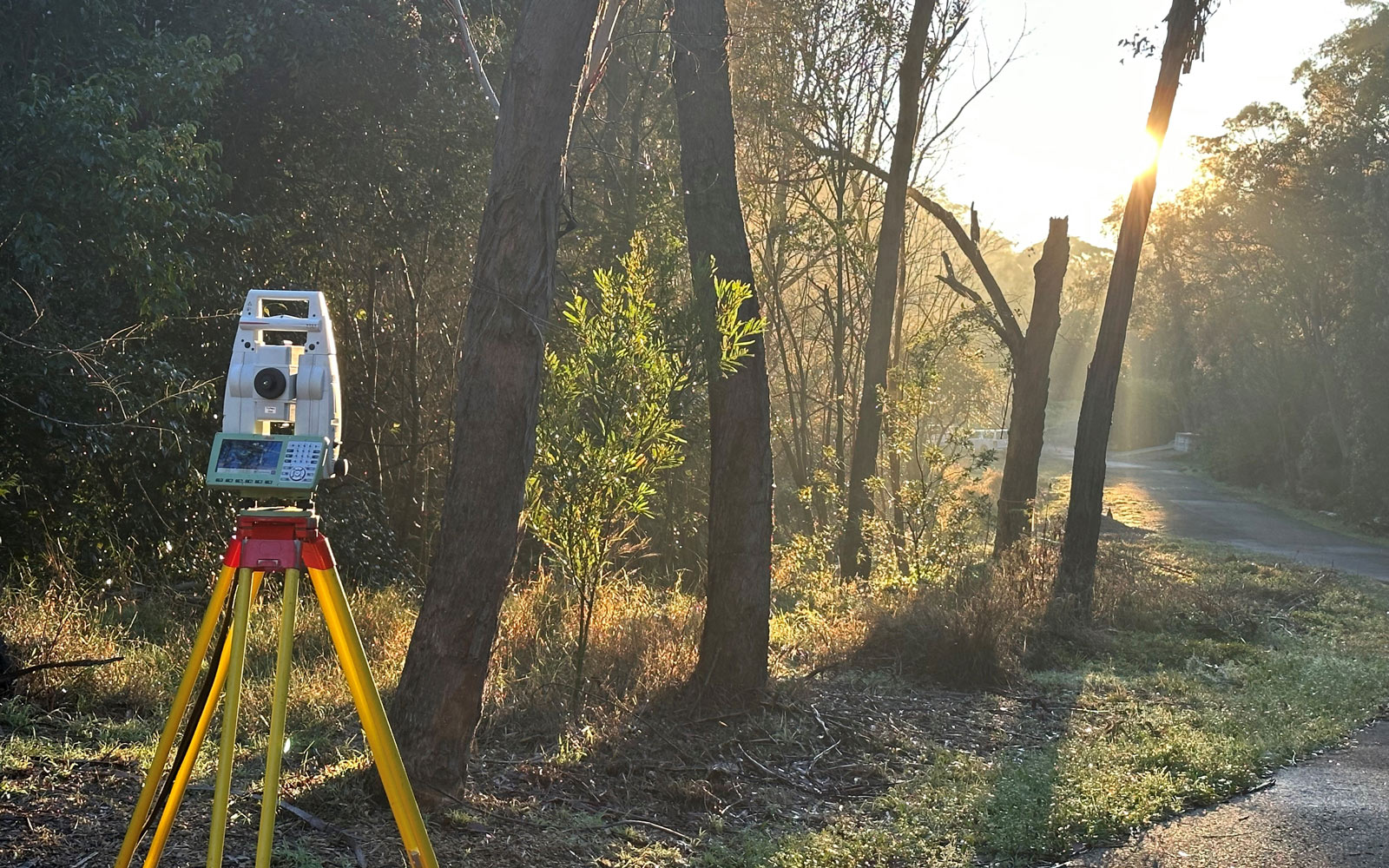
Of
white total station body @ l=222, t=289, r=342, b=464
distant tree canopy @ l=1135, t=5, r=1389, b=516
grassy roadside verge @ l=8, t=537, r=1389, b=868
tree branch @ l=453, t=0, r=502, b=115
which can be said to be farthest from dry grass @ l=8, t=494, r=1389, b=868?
distant tree canopy @ l=1135, t=5, r=1389, b=516

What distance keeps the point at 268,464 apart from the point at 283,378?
0.91ft

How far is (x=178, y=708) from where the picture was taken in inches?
121

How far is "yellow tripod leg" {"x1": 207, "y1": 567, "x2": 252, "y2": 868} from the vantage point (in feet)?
9.31

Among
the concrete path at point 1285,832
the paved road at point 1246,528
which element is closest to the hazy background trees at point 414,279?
the concrete path at point 1285,832

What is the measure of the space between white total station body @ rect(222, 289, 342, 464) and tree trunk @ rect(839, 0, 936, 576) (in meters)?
11.6

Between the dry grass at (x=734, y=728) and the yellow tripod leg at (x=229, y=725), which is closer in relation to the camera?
the yellow tripod leg at (x=229, y=725)

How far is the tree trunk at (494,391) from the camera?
504cm

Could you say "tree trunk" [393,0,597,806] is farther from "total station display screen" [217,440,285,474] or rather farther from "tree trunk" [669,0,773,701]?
"tree trunk" [669,0,773,701]

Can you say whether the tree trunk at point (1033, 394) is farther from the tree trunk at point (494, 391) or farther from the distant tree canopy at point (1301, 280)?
the distant tree canopy at point (1301, 280)

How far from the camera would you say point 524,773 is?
225 inches

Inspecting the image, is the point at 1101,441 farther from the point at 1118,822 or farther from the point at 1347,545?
the point at 1347,545

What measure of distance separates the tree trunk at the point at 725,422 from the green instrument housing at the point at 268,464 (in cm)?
438

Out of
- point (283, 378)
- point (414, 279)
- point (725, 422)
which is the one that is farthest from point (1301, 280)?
point (283, 378)

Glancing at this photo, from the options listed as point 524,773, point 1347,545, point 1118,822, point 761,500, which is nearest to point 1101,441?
point 761,500
